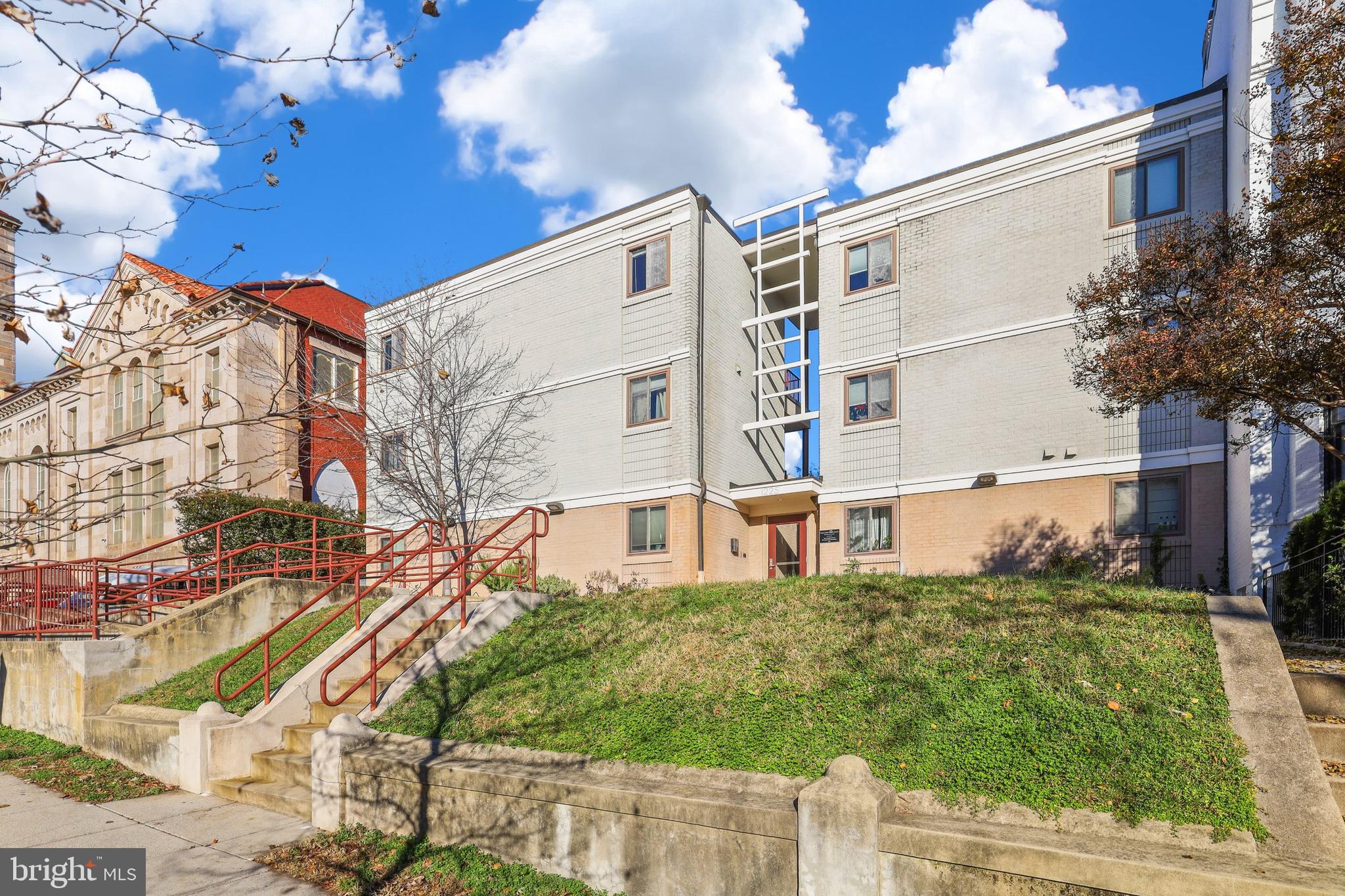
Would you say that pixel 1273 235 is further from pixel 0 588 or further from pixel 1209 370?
pixel 0 588

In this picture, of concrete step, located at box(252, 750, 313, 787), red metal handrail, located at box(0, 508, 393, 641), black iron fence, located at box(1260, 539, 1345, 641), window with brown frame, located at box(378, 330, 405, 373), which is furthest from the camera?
window with brown frame, located at box(378, 330, 405, 373)

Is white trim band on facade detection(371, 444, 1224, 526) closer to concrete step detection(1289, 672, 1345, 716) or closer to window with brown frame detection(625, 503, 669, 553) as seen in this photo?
window with brown frame detection(625, 503, 669, 553)

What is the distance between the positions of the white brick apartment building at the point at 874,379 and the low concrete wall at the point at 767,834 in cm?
1342

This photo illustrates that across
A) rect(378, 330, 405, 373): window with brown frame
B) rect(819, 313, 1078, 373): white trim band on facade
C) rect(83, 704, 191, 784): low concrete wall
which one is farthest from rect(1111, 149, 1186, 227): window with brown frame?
rect(83, 704, 191, 784): low concrete wall

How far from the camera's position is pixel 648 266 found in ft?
73.6

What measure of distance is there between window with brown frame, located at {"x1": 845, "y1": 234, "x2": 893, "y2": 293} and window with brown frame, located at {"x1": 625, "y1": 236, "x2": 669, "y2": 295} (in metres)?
4.72

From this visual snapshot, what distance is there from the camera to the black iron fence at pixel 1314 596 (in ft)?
32.6

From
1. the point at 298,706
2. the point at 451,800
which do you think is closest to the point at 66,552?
the point at 298,706

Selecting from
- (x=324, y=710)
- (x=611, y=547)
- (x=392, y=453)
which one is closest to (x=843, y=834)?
(x=324, y=710)

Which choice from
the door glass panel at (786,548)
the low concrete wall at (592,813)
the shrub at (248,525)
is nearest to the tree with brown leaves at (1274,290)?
the low concrete wall at (592,813)

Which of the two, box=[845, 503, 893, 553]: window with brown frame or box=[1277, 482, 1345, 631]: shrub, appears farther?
box=[845, 503, 893, 553]: window with brown frame

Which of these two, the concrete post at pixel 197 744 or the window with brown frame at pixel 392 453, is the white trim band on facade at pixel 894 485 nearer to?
the window with brown frame at pixel 392 453

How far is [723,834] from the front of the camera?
5418mm

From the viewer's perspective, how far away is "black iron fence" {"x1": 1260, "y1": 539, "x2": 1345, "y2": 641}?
32.6 feet
